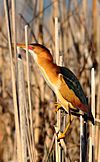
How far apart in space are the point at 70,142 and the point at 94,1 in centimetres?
61

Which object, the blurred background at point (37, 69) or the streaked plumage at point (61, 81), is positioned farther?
the blurred background at point (37, 69)

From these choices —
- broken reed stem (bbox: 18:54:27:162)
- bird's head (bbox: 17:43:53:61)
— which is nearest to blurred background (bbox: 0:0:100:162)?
bird's head (bbox: 17:43:53:61)

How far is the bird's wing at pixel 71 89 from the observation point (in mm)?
1098

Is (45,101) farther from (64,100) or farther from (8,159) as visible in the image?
(64,100)

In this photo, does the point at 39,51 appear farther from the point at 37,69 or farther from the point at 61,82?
the point at 37,69

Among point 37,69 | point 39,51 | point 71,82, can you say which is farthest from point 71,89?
point 37,69

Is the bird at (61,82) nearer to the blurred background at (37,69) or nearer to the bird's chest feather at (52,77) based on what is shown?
the bird's chest feather at (52,77)

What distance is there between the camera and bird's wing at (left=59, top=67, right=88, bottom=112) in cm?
110

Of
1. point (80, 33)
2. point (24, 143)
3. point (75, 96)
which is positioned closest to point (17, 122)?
point (24, 143)

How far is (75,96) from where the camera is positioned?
1.12m

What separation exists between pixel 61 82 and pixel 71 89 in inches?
1.6

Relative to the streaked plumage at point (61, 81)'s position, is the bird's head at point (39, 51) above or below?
above

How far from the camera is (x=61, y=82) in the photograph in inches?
43.0

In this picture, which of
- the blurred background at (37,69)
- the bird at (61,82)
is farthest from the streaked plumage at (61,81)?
the blurred background at (37,69)
